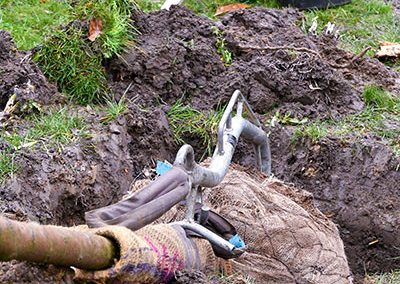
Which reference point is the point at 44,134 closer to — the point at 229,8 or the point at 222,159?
the point at 222,159

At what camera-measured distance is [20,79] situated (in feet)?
14.4

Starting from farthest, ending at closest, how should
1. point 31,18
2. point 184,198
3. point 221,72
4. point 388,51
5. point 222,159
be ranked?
point 388,51 → point 31,18 → point 221,72 → point 222,159 → point 184,198

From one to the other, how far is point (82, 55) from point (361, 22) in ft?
8.31

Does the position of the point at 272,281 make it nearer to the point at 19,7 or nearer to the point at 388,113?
the point at 388,113

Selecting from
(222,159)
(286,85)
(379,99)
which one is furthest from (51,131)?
(379,99)

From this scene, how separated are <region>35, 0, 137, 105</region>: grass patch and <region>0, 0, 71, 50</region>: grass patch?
0.50m

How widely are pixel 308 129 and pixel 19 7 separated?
227 centimetres

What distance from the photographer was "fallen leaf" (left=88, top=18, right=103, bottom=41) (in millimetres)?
4672

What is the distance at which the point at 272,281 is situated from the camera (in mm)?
3541

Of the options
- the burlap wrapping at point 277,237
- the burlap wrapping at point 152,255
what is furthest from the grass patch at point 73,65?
the burlap wrapping at point 152,255

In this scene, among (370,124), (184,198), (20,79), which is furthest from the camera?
(370,124)

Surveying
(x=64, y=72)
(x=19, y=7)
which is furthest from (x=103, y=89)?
(x=19, y=7)

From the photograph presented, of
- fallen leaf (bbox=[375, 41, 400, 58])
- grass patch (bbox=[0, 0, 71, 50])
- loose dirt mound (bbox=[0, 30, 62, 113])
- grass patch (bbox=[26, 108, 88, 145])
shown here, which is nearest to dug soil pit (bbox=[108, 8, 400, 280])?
fallen leaf (bbox=[375, 41, 400, 58])

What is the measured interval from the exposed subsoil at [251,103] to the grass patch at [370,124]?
0.06 metres
